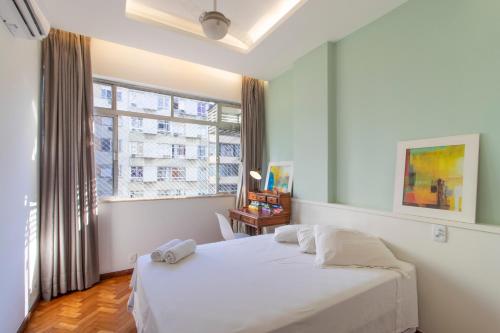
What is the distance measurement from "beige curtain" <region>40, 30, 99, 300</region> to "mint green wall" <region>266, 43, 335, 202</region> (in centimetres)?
244

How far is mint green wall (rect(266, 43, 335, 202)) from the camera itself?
2.57 metres

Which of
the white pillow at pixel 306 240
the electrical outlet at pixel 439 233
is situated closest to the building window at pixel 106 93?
the white pillow at pixel 306 240

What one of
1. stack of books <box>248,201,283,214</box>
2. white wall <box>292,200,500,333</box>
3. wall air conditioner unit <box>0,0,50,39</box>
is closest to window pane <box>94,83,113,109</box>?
Answer: wall air conditioner unit <box>0,0,50,39</box>

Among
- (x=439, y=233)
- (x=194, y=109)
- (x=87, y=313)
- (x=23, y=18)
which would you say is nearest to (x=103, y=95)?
(x=194, y=109)

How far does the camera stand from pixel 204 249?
82.8 inches

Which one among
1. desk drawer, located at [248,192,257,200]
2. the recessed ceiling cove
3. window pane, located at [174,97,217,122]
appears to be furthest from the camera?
window pane, located at [174,97,217,122]

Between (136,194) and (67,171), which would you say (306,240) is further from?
(67,171)

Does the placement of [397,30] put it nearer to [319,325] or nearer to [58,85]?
[319,325]

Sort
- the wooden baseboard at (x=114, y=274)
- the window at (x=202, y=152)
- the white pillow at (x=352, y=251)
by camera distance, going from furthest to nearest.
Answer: the window at (x=202, y=152)
the wooden baseboard at (x=114, y=274)
the white pillow at (x=352, y=251)

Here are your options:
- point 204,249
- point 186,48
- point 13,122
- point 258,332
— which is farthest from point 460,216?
point 13,122

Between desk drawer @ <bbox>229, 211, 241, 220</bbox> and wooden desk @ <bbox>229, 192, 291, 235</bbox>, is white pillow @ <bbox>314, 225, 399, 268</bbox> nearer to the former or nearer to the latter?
wooden desk @ <bbox>229, 192, 291, 235</bbox>

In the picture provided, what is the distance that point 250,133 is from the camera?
12.1 feet

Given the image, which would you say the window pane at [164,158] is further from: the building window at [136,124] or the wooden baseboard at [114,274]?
the wooden baseboard at [114,274]

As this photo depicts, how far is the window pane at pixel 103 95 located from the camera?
9.37 ft
